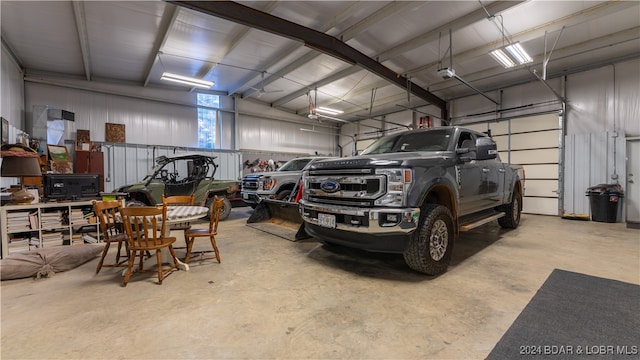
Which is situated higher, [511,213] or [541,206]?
[511,213]

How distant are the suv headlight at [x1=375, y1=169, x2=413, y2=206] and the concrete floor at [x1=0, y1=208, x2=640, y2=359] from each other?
877 millimetres

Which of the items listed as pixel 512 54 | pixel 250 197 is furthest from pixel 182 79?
pixel 512 54

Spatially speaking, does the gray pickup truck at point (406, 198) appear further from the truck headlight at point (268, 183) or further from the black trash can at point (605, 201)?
the black trash can at point (605, 201)

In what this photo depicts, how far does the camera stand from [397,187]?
8.82 feet

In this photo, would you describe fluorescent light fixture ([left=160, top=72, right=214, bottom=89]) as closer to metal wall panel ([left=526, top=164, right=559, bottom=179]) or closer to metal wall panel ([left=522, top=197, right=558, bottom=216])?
metal wall panel ([left=526, top=164, right=559, bottom=179])

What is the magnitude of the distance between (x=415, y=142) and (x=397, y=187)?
4.68 ft

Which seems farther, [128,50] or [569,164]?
[569,164]

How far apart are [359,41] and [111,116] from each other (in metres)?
8.36

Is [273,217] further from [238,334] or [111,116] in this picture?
[111,116]

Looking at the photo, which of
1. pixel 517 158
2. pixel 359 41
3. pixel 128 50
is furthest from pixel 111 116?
pixel 517 158

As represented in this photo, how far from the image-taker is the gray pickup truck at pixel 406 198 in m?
2.69

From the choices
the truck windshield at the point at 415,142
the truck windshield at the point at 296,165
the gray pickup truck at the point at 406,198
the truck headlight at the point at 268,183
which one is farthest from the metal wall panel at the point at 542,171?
the truck headlight at the point at 268,183

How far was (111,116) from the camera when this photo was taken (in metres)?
8.68

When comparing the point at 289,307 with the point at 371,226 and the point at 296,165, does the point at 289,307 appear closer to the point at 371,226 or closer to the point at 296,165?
the point at 371,226
